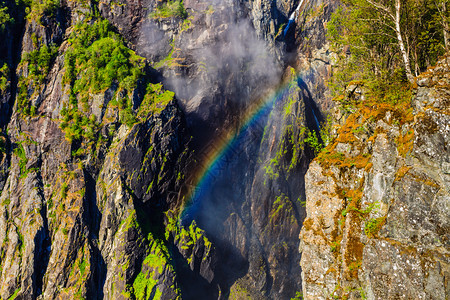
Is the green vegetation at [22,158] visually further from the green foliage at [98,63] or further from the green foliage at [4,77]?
the green foliage at [98,63]

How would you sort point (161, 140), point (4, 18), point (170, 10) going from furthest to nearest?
point (170, 10) < point (4, 18) < point (161, 140)

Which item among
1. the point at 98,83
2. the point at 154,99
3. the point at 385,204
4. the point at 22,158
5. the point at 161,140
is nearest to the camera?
the point at 385,204

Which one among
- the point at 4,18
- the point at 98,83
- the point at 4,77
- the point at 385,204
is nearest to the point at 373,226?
the point at 385,204

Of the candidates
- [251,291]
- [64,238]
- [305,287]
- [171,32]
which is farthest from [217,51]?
[305,287]

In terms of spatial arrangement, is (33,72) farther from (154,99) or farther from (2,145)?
(154,99)

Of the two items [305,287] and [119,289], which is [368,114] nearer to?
[305,287]

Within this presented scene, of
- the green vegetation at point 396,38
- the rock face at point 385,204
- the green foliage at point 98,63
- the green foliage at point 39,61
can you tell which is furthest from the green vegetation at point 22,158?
the green vegetation at point 396,38

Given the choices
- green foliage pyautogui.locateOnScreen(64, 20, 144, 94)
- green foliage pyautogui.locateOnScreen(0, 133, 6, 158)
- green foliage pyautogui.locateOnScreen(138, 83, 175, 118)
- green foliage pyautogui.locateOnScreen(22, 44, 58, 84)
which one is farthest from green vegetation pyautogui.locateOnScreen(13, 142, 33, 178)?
green foliage pyautogui.locateOnScreen(138, 83, 175, 118)

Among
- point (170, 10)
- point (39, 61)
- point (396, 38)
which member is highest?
point (39, 61)
